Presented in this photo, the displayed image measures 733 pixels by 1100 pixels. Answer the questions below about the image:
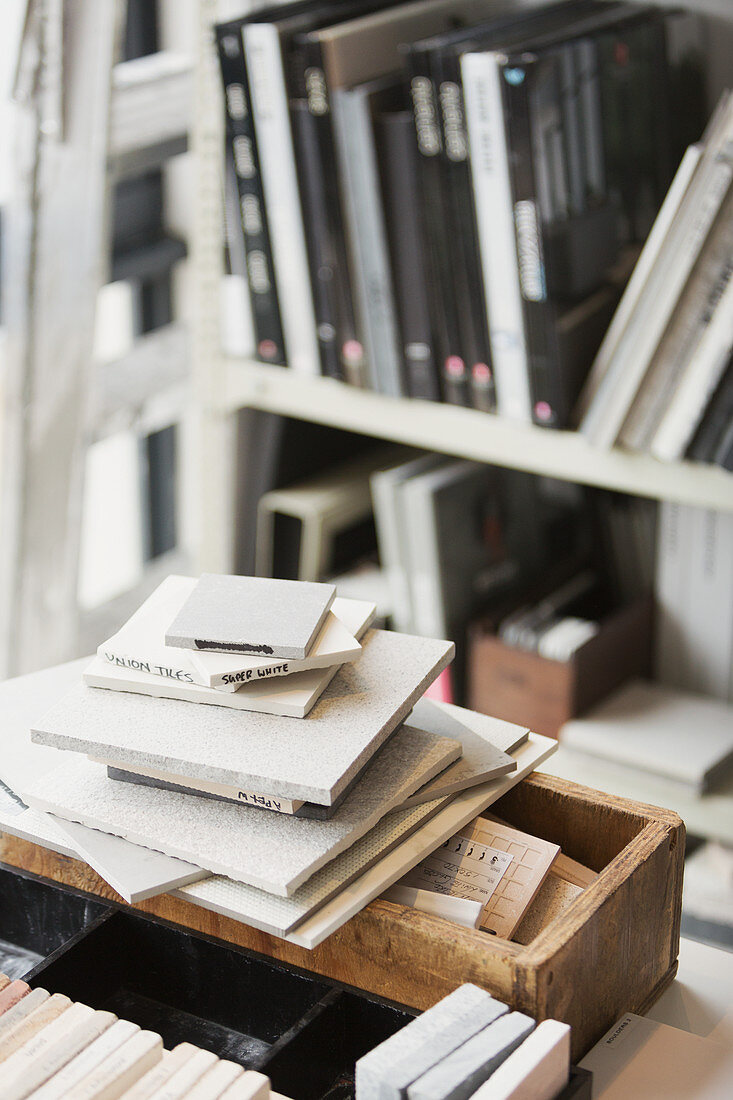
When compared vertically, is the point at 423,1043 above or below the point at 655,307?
below

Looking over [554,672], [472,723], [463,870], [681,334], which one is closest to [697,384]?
[681,334]

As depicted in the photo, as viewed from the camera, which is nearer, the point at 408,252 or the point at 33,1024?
the point at 33,1024

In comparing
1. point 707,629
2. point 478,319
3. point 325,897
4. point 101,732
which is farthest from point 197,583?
point 707,629

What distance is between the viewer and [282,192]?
4.93 ft

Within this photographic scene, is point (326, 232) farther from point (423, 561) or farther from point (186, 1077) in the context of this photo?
point (186, 1077)

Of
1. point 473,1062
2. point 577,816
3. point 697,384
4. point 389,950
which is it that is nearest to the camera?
point 473,1062

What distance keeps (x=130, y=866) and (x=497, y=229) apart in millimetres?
876

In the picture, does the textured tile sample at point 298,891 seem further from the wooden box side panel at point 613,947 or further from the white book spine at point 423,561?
the white book spine at point 423,561

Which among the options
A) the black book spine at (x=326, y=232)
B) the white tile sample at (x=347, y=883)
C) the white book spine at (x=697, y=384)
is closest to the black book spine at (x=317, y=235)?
the black book spine at (x=326, y=232)

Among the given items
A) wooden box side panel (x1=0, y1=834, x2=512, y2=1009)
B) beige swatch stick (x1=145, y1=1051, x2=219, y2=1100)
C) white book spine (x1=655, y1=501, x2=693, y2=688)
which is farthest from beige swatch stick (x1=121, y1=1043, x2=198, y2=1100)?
white book spine (x1=655, y1=501, x2=693, y2=688)

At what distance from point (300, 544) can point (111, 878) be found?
112 centimetres

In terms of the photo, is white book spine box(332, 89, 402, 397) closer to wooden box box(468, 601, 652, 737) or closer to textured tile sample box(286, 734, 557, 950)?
wooden box box(468, 601, 652, 737)

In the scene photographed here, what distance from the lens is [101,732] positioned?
2.46ft

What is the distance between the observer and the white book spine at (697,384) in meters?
1.30
